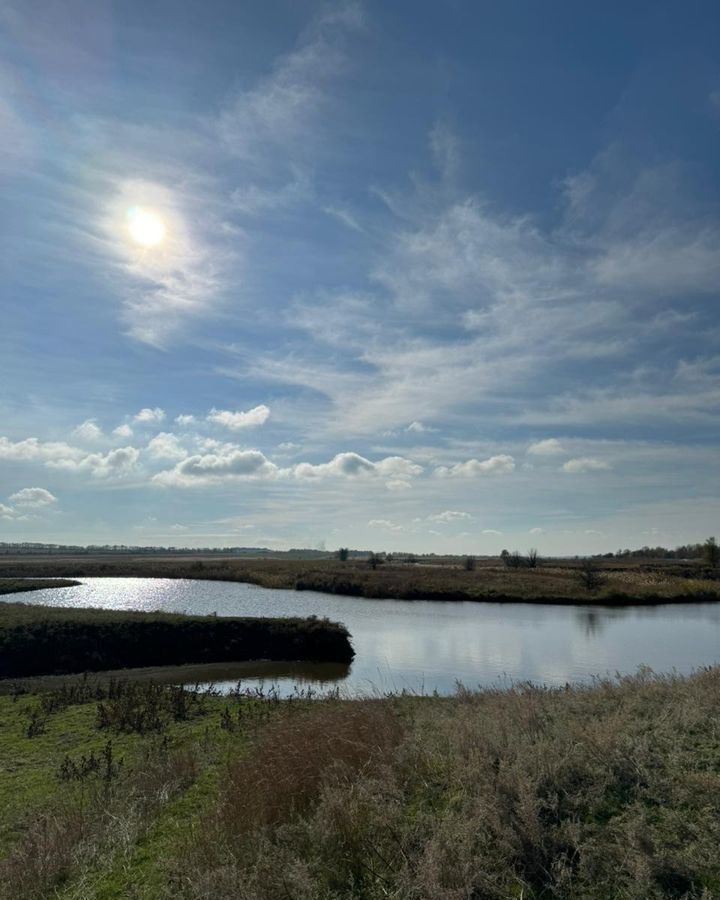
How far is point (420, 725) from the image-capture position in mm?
9867

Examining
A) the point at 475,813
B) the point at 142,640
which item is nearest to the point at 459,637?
the point at 142,640

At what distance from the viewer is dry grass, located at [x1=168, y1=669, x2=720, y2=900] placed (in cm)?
504

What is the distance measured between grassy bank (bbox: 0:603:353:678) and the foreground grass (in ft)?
56.9

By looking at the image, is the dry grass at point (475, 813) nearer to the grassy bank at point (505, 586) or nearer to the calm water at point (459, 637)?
the calm water at point (459, 637)

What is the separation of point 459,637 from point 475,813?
3061 cm

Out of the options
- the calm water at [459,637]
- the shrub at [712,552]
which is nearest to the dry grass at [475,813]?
the calm water at [459,637]

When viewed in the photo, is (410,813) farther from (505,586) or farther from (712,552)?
(712,552)

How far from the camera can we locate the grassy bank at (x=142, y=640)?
25609mm

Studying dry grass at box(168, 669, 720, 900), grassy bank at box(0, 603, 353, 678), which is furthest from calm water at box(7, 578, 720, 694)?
dry grass at box(168, 669, 720, 900)

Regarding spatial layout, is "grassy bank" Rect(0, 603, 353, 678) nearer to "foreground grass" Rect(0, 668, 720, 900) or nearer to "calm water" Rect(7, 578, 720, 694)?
"calm water" Rect(7, 578, 720, 694)

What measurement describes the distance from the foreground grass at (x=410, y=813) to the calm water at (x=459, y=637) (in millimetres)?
9985

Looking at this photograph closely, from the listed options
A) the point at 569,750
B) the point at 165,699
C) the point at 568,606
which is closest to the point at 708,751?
the point at 569,750

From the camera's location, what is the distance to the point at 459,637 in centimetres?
3547

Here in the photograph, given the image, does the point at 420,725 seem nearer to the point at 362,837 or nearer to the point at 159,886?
the point at 362,837
